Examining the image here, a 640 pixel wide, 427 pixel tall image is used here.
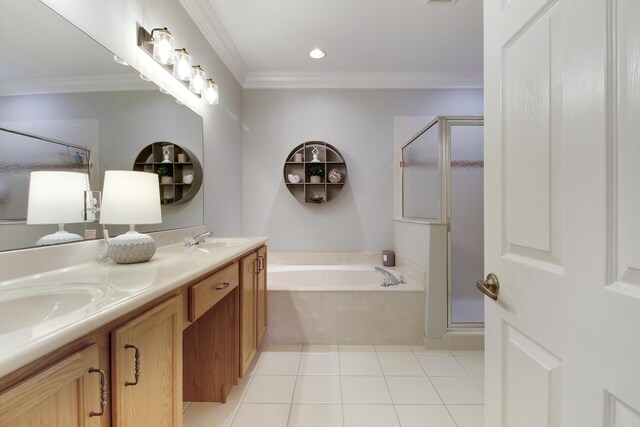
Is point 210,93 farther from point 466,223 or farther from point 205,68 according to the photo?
point 466,223

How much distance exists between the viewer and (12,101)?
875mm

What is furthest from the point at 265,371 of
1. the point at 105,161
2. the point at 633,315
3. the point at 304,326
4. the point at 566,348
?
the point at 633,315

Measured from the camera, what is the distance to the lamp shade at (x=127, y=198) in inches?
44.9

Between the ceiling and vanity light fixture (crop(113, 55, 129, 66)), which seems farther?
the ceiling

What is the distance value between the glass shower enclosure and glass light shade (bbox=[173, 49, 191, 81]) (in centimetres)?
201

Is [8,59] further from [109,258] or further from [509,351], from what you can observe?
[509,351]

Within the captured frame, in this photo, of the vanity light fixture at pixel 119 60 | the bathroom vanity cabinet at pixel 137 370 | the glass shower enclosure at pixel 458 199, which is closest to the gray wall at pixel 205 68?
the vanity light fixture at pixel 119 60

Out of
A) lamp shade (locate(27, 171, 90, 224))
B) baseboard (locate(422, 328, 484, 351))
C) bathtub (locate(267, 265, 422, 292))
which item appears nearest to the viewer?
lamp shade (locate(27, 171, 90, 224))

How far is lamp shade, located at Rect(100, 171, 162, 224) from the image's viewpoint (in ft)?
3.74

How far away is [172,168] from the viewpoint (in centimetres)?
178

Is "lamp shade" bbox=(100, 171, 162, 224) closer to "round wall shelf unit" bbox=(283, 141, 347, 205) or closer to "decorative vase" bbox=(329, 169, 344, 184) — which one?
"round wall shelf unit" bbox=(283, 141, 347, 205)

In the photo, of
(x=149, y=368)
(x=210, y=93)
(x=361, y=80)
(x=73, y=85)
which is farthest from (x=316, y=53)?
(x=149, y=368)

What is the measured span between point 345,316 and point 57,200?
1985 mm

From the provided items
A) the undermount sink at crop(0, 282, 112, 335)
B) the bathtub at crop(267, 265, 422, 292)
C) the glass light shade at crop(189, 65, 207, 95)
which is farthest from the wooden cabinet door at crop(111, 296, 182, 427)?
the bathtub at crop(267, 265, 422, 292)
